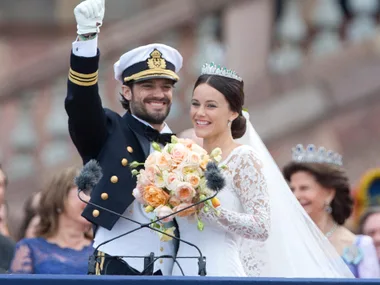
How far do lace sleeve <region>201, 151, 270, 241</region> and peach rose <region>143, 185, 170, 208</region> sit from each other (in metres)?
0.27

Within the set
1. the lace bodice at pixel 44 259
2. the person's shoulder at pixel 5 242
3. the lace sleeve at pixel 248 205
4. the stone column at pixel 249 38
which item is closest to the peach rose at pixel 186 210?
the lace sleeve at pixel 248 205

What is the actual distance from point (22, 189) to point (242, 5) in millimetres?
2195

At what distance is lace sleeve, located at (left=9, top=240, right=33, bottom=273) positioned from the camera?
10.5m

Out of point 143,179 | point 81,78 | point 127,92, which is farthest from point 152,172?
point 127,92

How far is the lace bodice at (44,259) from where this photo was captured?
1052 cm

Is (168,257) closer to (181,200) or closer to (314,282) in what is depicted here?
(181,200)

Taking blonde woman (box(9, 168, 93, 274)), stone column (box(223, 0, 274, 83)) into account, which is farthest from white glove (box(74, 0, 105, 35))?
stone column (box(223, 0, 274, 83))

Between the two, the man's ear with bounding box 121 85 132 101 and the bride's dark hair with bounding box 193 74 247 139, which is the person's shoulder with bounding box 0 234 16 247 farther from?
the bride's dark hair with bounding box 193 74 247 139

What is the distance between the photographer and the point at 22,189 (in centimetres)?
1402

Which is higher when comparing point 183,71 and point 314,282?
point 183,71

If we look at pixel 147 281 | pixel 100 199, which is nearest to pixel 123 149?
pixel 100 199

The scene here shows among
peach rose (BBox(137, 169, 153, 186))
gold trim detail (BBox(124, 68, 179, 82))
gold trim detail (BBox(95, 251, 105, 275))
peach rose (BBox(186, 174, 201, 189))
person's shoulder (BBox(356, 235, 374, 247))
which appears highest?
gold trim detail (BBox(124, 68, 179, 82))

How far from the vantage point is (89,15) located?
873 centimetres

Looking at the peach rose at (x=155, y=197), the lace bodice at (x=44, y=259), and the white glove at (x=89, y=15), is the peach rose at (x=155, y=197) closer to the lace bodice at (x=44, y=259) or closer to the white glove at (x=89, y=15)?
the white glove at (x=89, y=15)
